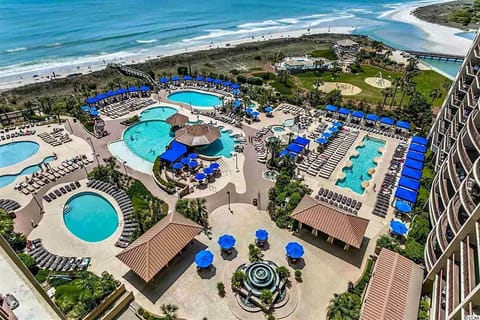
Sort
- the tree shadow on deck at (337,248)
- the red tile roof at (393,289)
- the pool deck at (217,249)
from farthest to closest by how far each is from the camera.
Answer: the tree shadow on deck at (337,248) < the pool deck at (217,249) < the red tile roof at (393,289)

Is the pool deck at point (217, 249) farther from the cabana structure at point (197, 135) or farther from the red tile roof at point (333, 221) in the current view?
the cabana structure at point (197, 135)

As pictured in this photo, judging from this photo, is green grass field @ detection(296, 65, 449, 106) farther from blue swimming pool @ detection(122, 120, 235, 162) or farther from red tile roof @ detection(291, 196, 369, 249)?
red tile roof @ detection(291, 196, 369, 249)

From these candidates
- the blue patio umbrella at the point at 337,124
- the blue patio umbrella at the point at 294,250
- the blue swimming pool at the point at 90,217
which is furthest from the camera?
the blue patio umbrella at the point at 337,124

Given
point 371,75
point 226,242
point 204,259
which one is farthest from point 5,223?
point 371,75

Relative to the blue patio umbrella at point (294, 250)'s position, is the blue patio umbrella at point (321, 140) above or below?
below

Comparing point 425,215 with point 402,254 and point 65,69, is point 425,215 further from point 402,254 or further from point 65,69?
point 65,69

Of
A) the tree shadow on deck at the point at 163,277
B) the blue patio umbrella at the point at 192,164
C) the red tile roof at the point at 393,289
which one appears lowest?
the tree shadow on deck at the point at 163,277

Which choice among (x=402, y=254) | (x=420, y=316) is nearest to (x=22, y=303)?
(x=420, y=316)

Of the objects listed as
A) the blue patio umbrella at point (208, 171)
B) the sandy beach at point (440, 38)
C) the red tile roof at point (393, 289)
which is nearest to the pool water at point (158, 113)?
the blue patio umbrella at point (208, 171)
